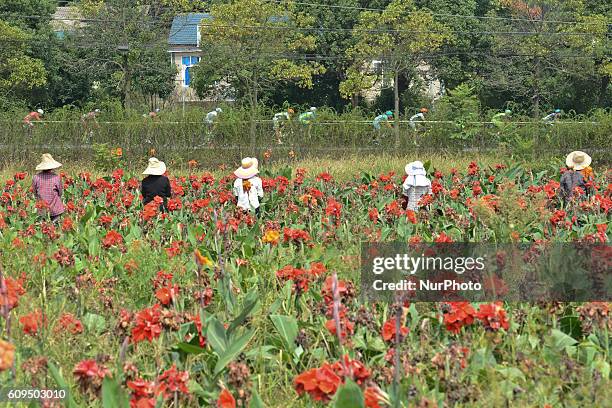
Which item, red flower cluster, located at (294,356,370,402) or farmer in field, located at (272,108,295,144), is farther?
farmer in field, located at (272,108,295,144)

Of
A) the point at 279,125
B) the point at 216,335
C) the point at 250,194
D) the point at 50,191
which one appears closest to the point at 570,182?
the point at 250,194

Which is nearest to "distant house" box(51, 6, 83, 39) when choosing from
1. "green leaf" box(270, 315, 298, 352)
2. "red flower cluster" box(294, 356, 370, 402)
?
"green leaf" box(270, 315, 298, 352)

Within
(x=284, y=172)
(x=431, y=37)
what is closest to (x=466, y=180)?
(x=284, y=172)

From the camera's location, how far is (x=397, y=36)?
33.9 metres

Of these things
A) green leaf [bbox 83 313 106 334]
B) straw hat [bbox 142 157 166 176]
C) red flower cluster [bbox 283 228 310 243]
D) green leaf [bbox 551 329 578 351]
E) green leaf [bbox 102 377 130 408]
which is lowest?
straw hat [bbox 142 157 166 176]

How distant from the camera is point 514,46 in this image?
113ft

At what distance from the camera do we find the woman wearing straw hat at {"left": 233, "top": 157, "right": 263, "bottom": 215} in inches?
405

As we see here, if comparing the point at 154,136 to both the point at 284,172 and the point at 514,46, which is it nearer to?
the point at 284,172

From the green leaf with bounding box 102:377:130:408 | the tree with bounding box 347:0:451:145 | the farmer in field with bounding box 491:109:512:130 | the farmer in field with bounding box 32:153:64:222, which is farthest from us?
the tree with bounding box 347:0:451:145

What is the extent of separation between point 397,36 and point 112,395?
31.7 meters

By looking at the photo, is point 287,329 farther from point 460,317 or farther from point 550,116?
point 550,116

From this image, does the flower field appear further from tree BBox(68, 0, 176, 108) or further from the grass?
tree BBox(68, 0, 176, 108)

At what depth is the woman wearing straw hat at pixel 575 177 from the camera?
34.8 feet

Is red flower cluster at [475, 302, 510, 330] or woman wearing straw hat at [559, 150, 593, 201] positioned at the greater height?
red flower cluster at [475, 302, 510, 330]
